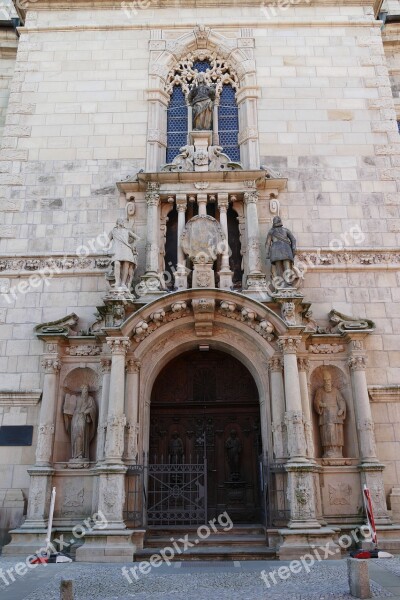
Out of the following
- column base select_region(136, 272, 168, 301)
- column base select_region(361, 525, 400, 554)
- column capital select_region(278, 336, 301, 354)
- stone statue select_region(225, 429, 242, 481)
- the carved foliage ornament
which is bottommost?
column base select_region(361, 525, 400, 554)

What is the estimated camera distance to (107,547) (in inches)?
361

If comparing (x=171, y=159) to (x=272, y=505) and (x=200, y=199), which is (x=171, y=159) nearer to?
(x=200, y=199)

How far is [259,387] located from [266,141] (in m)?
6.58

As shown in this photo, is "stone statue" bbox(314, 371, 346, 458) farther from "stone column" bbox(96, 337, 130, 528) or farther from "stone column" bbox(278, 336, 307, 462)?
"stone column" bbox(96, 337, 130, 528)

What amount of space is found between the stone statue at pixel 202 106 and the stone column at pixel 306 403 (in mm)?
6771

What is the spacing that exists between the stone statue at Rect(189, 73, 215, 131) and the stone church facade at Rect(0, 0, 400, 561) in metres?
0.05

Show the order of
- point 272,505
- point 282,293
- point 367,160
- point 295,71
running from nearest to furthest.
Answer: point 272,505
point 282,293
point 367,160
point 295,71

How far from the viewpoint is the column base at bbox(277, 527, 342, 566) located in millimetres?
9055

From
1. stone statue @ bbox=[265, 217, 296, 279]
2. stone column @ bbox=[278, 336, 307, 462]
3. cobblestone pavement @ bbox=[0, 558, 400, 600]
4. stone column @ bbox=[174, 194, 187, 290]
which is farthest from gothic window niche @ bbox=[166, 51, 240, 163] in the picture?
cobblestone pavement @ bbox=[0, 558, 400, 600]

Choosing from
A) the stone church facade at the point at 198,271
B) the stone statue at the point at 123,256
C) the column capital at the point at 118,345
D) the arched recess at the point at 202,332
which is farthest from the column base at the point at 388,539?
the stone statue at the point at 123,256

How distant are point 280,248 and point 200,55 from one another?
702 cm

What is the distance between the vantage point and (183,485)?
1067 cm

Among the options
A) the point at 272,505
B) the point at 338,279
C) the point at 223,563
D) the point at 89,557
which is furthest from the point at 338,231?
the point at 89,557

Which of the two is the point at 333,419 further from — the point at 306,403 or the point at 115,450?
the point at 115,450
